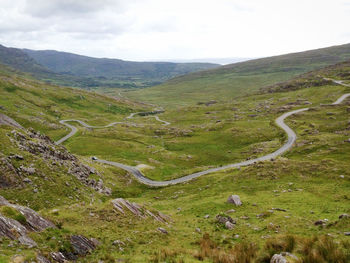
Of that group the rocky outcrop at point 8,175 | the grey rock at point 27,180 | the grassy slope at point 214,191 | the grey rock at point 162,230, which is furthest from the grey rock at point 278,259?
the grey rock at point 27,180

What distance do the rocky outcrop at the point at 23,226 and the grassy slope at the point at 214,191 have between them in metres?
1.30

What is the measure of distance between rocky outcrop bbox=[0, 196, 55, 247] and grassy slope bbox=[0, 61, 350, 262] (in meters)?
1.30

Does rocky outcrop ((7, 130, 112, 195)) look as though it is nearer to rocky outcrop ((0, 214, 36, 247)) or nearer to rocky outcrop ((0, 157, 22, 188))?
rocky outcrop ((0, 157, 22, 188))

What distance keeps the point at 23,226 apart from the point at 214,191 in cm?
4128

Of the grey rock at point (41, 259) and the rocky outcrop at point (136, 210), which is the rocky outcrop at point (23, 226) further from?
the rocky outcrop at point (136, 210)

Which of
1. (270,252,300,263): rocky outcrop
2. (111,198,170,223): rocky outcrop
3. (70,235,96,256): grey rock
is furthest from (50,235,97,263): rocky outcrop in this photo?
(270,252,300,263): rocky outcrop

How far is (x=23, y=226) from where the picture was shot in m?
22.0

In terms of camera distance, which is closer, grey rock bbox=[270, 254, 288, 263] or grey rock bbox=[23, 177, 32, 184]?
grey rock bbox=[270, 254, 288, 263]

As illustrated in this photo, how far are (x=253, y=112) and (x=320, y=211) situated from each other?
15386cm

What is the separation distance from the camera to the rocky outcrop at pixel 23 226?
65.1 feet

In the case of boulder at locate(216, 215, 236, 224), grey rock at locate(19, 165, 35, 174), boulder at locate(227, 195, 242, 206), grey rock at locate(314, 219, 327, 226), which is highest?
grey rock at locate(19, 165, 35, 174)

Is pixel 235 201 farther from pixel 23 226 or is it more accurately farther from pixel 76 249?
pixel 23 226

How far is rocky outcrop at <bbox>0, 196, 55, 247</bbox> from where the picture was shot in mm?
19844

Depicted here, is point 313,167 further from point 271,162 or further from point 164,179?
point 164,179
